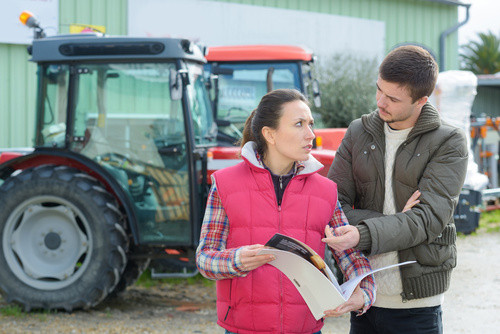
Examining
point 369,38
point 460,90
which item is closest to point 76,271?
point 460,90

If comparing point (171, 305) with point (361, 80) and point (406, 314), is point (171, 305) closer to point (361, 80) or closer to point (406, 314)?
point (406, 314)

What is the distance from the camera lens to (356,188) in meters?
2.72

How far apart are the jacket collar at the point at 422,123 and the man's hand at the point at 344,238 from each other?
43 cm

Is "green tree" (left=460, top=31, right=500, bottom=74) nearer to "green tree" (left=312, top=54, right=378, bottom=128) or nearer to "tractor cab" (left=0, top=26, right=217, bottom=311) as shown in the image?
"green tree" (left=312, top=54, right=378, bottom=128)

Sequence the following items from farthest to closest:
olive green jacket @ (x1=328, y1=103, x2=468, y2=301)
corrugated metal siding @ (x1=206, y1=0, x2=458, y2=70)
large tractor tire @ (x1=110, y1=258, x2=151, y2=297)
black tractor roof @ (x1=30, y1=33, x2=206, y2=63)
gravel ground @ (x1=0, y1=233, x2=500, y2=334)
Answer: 1. corrugated metal siding @ (x1=206, y1=0, x2=458, y2=70)
2. large tractor tire @ (x1=110, y1=258, x2=151, y2=297)
3. black tractor roof @ (x1=30, y1=33, x2=206, y2=63)
4. gravel ground @ (x1=0, y1=233, x2=500, y2=334)
5. olive green jacket @ (x1=328, y1=103, x2=468, y2=301)

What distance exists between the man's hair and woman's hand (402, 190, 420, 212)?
1.11ft

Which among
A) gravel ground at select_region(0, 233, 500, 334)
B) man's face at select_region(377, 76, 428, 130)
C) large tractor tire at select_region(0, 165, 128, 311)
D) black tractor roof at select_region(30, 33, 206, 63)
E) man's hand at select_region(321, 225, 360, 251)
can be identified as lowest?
gravel ground at select_region(0, 233, 500, 334)

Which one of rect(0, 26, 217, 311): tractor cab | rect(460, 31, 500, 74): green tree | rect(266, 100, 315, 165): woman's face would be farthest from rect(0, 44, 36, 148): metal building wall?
rect(460, 31, 500, 74): green tree

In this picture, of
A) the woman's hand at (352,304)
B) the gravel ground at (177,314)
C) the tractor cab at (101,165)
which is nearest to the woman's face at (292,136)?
the woman's hand at (352,304)

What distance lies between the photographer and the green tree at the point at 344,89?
13602 mm

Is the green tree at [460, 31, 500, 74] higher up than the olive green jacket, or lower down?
higher up

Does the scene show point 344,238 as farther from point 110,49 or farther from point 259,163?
point 110,49

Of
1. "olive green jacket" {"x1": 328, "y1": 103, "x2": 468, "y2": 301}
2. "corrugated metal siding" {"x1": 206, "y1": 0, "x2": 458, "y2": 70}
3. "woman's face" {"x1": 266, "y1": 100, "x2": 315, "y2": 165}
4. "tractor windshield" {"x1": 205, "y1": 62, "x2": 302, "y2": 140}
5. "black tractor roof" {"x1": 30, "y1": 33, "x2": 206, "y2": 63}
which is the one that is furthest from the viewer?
"corrugated metal siding" {"x1": 206, "y1": 0, "x2": 458, "y2": 70}

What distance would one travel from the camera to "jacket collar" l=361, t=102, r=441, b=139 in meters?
2.52
